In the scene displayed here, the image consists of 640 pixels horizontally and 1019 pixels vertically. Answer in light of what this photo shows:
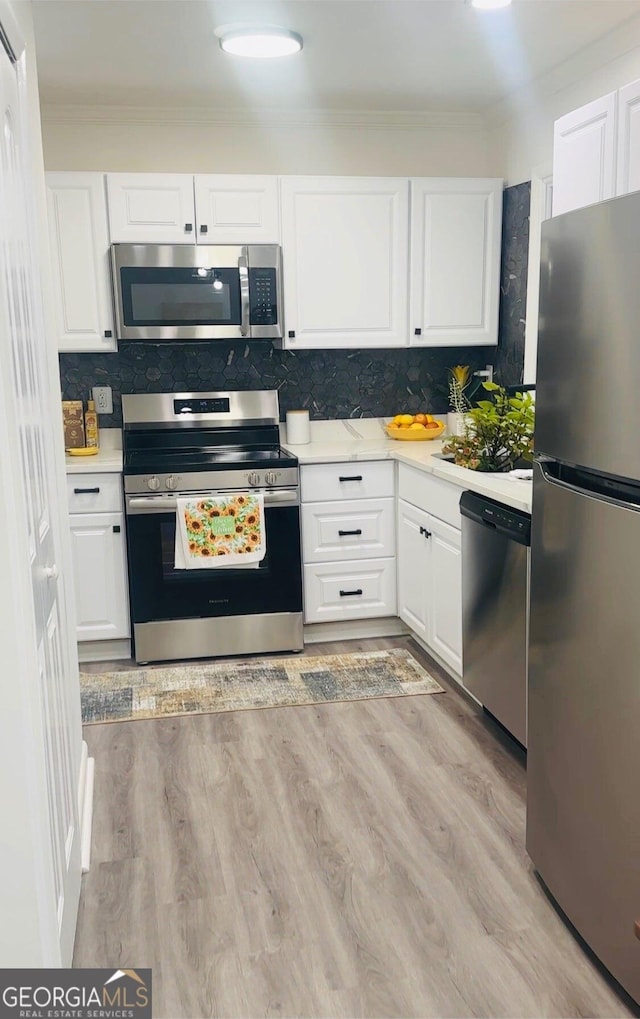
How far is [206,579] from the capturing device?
3795 mm

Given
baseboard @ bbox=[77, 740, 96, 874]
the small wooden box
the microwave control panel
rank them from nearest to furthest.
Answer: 1. baseboard @ bbox=[77, 740, 96, 874]
2. the microwave control panel
3. the small wooden box

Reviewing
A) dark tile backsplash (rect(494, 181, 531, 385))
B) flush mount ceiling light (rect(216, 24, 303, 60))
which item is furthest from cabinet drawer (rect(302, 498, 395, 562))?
flush mount ceiling light (rect(216, 24, 303, 60))

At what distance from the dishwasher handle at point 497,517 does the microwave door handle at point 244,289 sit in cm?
145

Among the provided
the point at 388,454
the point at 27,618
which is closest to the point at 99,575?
the point at 388,454

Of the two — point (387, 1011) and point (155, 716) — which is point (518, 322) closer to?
point (155, 716)

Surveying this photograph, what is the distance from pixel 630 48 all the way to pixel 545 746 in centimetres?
255

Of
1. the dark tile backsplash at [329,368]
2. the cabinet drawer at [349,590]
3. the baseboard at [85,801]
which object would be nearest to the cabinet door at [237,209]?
the dark tile backsplash at [329,368]

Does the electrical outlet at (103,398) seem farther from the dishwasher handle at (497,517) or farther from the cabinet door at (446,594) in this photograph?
the dishwasher handle at (497,517)

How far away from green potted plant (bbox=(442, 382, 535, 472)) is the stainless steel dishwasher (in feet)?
0.83

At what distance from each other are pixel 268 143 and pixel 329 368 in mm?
1140

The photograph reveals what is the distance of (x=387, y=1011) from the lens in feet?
5.90

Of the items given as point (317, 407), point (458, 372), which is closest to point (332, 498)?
point (317, 407)

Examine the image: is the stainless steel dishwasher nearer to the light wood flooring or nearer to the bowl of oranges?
the light wood flooring

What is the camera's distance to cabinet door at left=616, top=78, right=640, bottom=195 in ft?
7.00
